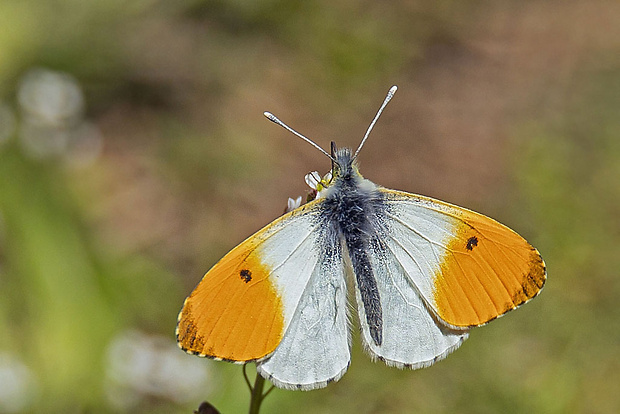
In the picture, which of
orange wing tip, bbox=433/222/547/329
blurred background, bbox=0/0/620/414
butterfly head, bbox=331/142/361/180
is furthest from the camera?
blurred background, bbox=0/0/620/414

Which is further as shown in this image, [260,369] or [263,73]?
[263,73]

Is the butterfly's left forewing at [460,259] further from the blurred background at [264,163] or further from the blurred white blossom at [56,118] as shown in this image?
the blurred white blossom at [56,118]

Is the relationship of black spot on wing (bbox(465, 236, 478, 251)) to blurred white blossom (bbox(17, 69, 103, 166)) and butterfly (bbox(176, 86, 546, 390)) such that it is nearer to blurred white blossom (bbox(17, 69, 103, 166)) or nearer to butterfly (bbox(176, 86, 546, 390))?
butterfly (bbox(176, 86, 546, 390))

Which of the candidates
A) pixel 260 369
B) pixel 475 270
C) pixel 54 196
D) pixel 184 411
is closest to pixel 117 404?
pixel 184 411

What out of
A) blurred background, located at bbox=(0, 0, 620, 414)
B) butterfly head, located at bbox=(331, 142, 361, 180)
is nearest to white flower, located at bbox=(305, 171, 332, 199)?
butterfly head, located at bbox=(331, 142, 361, 180)

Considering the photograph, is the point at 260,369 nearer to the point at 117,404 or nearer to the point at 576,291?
the point at 117,404

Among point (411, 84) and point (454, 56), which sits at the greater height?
point (454, 56)
